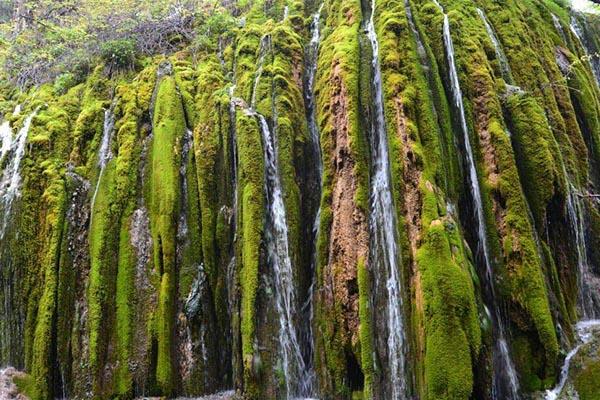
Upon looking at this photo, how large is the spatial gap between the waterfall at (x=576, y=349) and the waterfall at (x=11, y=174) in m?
11.0

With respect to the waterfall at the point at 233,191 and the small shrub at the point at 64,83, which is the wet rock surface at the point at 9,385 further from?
the small shrub at the point at 64,83

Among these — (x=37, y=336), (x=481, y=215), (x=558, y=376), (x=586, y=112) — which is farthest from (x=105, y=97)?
(x=586, y=112)

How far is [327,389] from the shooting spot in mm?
7797

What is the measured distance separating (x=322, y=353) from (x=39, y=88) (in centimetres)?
1103

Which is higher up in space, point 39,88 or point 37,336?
point 39,88

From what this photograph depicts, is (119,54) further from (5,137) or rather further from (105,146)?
(5,137)

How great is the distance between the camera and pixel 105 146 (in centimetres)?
1066

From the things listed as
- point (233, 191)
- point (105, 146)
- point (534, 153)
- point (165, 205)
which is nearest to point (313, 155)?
point (233, 191)

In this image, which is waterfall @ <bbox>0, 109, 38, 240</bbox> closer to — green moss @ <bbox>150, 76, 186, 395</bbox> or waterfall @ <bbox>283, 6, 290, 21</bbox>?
green moss @ <bbox>150, 76, 186, 395</bbox>

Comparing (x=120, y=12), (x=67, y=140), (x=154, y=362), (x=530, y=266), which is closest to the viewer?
(x=530, y=266)

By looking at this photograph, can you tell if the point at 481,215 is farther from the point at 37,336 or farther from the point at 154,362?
the point at 37,336

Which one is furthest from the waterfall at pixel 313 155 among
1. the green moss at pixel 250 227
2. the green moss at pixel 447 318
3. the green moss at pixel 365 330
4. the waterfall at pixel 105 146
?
the waterfall at pixel 105 146

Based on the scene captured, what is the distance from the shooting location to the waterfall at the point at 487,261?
7301 mm

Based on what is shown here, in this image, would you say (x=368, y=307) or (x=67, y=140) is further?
(x=67, y=140)
